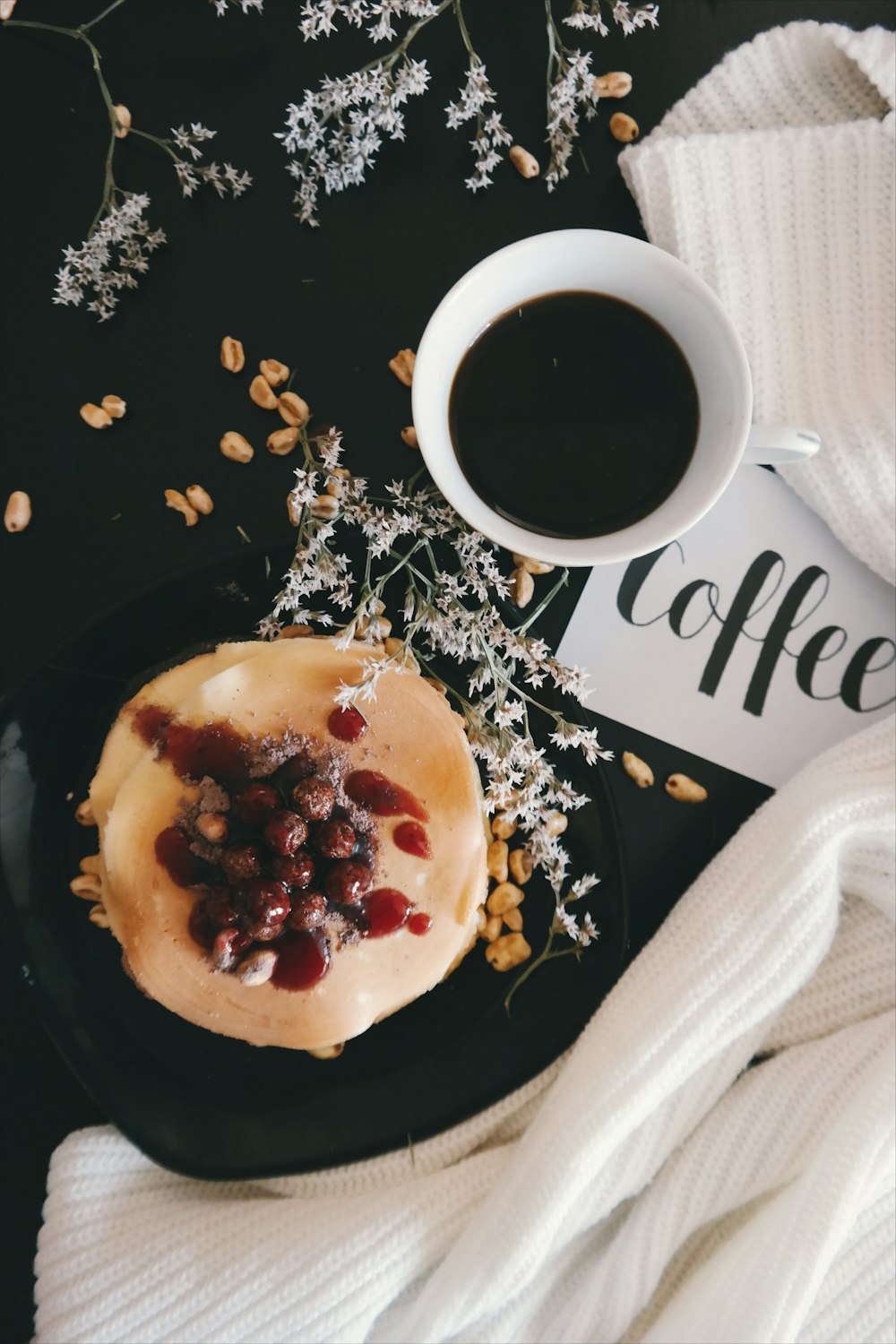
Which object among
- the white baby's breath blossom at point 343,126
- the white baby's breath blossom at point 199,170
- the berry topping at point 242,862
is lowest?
the berry topping at point 242,862

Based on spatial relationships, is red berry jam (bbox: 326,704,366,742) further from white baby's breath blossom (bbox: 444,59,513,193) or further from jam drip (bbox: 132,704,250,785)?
white baby's breath blossom (bbox: 444,59,513,193)

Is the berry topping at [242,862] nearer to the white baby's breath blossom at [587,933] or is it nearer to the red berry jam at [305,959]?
the red berry jam at [305,959]

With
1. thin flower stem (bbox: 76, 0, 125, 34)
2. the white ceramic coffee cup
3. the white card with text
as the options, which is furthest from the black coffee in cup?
thin flower stem (bbox: 76, 0, 125, 34)

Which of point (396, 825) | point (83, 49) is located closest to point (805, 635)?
point (396, 825)

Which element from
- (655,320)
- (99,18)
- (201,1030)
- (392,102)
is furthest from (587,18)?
(201,1030)

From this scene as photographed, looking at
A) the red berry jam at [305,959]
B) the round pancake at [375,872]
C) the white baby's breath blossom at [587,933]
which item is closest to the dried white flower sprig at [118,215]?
the round pancake at [375,872]

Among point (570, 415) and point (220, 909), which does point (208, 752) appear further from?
point (570, 415)
